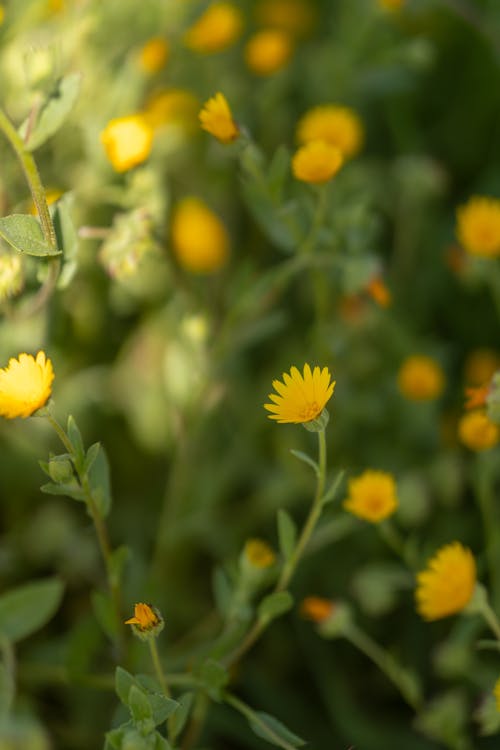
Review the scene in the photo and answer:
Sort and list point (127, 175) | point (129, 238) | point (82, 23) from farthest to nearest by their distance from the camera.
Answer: point (82, 23) → point (127, 175) → point (129, 238)

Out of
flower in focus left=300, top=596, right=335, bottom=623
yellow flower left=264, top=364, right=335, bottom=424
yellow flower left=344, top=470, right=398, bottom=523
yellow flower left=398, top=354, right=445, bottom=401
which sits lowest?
yellow flower left=398, top=354, right=445, bottom=401

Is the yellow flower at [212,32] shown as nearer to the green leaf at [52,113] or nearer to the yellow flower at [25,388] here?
the green leaf at [52,113]

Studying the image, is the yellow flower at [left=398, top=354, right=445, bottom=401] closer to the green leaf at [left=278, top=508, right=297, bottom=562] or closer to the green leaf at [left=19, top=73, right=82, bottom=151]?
the green leaf at [left=278, top=508, right=297, bottom=562]

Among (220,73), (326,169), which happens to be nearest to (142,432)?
(326,169)

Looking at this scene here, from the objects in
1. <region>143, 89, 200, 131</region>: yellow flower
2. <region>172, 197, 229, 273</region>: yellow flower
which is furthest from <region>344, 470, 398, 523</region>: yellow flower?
<region>143, 89, 200, 131</region>: yellow flower

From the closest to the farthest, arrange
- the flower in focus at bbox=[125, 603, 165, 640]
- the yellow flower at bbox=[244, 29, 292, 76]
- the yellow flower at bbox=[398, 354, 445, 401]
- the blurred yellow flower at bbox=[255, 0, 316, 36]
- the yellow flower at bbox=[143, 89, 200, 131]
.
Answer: the flower in focus at bbox=[125, 603, 165, 640]
the yellow flower at bbox=[398, 354, 445, 401]
the yellow flower at bbox=[143, 89, 200, 131]
the yellow flower at bbox=[244, 29, 292, 76]
the blurred yellow flower at bbox=[255, 0, 316, 36]

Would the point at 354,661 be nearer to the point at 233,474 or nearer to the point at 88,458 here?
the point at 233,474

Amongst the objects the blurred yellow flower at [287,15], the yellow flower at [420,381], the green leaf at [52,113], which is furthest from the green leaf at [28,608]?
the blurred yellow flower at [287,15]
